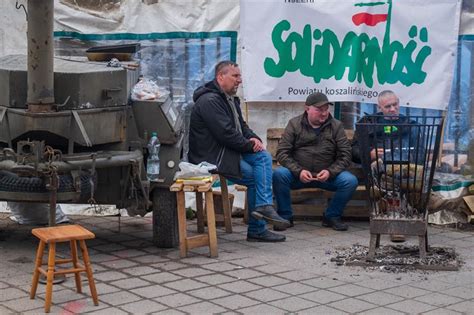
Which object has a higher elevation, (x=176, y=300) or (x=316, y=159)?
(x=316, y=159)

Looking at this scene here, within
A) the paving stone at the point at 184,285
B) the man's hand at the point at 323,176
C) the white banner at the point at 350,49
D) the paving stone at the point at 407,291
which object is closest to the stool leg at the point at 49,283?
the paving stone at the point at 184,285

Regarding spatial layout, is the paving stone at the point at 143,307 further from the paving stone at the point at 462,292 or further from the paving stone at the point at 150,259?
the paving stone at the point at 462,292

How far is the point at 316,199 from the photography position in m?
8.77

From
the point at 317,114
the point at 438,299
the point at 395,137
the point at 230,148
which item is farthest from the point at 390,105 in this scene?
the point at 438,299

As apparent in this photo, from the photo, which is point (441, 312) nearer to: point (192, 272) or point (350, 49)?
point (192, 272)

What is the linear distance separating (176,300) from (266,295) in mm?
635

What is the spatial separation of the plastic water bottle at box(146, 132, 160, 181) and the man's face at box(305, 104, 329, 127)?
5.96 ft

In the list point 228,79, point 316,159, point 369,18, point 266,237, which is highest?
point 369,18

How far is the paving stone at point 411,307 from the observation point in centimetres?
544

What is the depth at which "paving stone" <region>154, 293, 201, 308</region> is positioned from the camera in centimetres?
552

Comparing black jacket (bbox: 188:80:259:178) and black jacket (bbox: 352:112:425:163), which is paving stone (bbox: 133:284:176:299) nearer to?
black jacket (bbox: 188:80:259:178)

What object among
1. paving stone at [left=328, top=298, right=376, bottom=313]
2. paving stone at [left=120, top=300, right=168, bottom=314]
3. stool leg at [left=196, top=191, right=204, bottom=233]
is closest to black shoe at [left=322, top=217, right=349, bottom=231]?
stool leg at [left=196, top=191, right=204, bottom=233]

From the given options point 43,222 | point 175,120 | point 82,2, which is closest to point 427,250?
point 175,120

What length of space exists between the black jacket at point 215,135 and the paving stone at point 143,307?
2.22 metres
